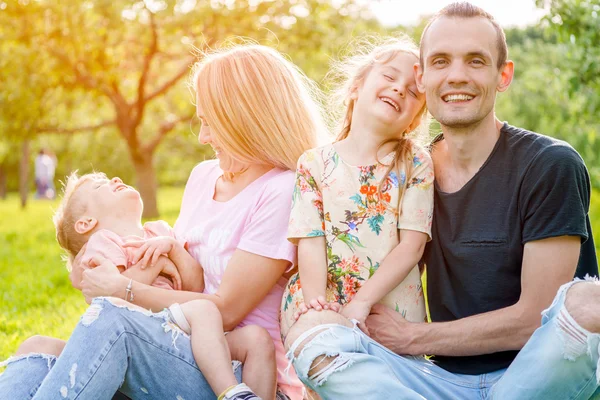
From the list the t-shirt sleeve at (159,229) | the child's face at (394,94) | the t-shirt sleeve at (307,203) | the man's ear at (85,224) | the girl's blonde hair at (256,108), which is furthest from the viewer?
the t-shirt sleeve at (159,229)

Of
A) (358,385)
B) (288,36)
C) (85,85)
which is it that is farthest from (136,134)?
(358,385)

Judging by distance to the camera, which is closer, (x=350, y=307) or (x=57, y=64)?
(x=350, y=307)

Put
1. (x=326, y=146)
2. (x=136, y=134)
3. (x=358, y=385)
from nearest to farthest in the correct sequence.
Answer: (x=358, y=385) < (x=326, y=146) < (x=136, y=134)

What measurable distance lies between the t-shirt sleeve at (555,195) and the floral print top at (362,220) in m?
0.40

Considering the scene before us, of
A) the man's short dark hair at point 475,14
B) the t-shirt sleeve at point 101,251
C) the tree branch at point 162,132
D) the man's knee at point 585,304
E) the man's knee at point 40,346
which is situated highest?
the man's short dark hair at point 475,14

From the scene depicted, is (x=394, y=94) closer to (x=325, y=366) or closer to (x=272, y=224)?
(x=272, y=224)

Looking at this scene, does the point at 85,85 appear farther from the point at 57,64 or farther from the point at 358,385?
the point at 358,385

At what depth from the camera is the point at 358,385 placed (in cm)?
242

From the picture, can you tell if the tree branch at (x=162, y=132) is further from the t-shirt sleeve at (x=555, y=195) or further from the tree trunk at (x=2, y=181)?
the tree trunk at (x=2, y=181)

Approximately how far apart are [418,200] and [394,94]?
0.46 meters

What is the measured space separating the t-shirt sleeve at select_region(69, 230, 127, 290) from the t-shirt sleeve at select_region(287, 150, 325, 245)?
0.74 meters

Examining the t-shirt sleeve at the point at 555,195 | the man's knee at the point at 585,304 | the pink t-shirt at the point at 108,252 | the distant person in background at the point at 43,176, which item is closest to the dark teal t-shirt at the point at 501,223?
the t-shirt sleeve at the point at 555,195

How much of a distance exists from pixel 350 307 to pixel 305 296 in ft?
0.60

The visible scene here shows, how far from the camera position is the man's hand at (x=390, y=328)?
2.79 meters
